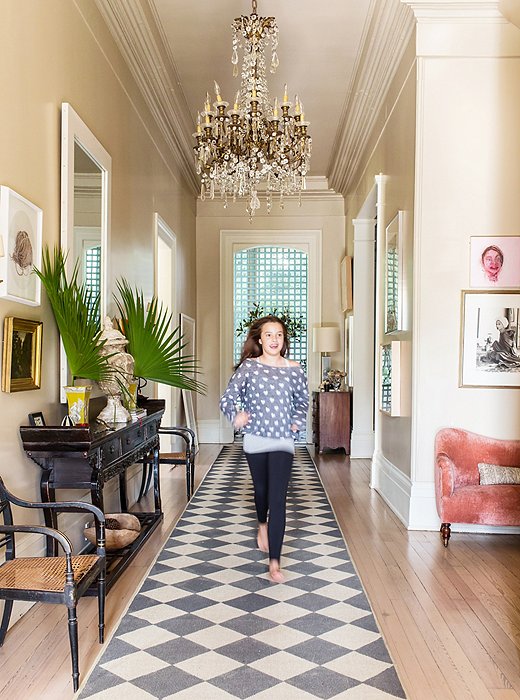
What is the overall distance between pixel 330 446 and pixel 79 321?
6.47 metres

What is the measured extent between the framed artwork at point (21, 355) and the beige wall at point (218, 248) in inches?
295

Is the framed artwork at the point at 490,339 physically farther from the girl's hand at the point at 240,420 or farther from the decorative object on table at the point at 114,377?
the decorative object on table at the point at 114,377

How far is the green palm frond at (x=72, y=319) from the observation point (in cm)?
382

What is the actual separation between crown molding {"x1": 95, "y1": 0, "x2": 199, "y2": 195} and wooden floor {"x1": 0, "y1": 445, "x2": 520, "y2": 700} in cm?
391

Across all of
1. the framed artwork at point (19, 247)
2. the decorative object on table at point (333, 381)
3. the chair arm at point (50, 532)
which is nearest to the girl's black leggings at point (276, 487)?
the framed artwork at point (19, 247)

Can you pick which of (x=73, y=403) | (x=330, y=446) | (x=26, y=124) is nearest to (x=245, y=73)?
(x=26, y=124)

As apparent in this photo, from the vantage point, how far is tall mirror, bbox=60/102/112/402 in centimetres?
421

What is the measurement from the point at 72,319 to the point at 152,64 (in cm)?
348

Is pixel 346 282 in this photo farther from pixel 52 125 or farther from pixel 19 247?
pixel 19 247

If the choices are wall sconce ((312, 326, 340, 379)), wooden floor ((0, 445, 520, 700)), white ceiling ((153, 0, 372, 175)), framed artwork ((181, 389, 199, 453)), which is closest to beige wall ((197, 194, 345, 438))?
wall sconce ((312, 326, 340, 379))

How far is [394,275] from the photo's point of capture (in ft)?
20.8

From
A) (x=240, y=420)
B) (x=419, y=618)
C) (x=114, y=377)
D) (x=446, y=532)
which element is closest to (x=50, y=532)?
(x=240, y=420)

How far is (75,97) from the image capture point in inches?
178

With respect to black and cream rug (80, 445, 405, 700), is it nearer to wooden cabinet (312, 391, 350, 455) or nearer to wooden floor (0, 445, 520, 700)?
wooden floor (0, 445, 520, 700)
